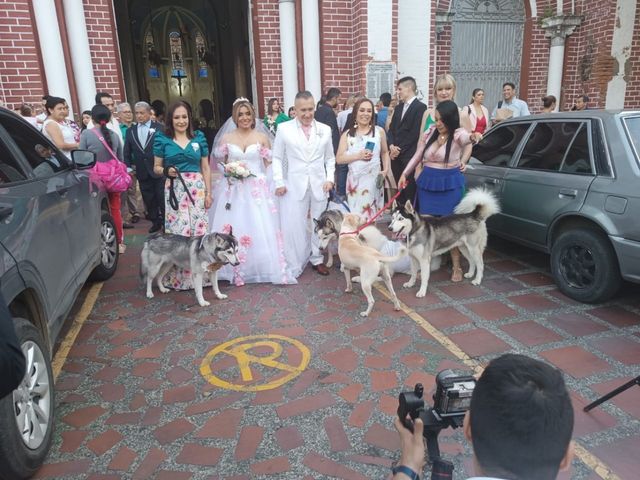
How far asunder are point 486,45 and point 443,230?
8.77m

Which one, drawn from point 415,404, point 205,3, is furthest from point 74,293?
point 205,3

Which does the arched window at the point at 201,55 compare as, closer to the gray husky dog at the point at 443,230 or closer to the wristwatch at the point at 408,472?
the gray husky dog at the point at 443,230

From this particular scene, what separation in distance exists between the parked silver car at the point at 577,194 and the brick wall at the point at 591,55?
7.51 metres

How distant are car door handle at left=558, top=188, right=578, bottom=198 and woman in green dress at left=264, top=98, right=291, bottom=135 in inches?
229

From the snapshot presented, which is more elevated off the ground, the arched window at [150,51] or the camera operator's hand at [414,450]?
the arched window at [150,51]

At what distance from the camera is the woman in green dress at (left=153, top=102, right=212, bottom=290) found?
4.88 meters

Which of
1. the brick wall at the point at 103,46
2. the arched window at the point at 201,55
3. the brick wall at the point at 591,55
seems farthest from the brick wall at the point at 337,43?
the arched window at the point at 201,55

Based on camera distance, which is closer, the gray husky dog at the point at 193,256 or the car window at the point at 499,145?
the gray husky dog at the point at 193,256

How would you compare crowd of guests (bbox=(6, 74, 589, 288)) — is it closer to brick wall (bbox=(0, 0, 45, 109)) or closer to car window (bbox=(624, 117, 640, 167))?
car window (bbox=(624, 117, 640, 167))

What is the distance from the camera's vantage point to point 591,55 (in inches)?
444

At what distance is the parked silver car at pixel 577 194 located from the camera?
3.99m

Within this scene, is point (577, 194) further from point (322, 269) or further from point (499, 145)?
point (322, 269)

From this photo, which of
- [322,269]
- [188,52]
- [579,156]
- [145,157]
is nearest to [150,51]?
[188,52]

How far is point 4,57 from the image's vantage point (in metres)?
7.62
